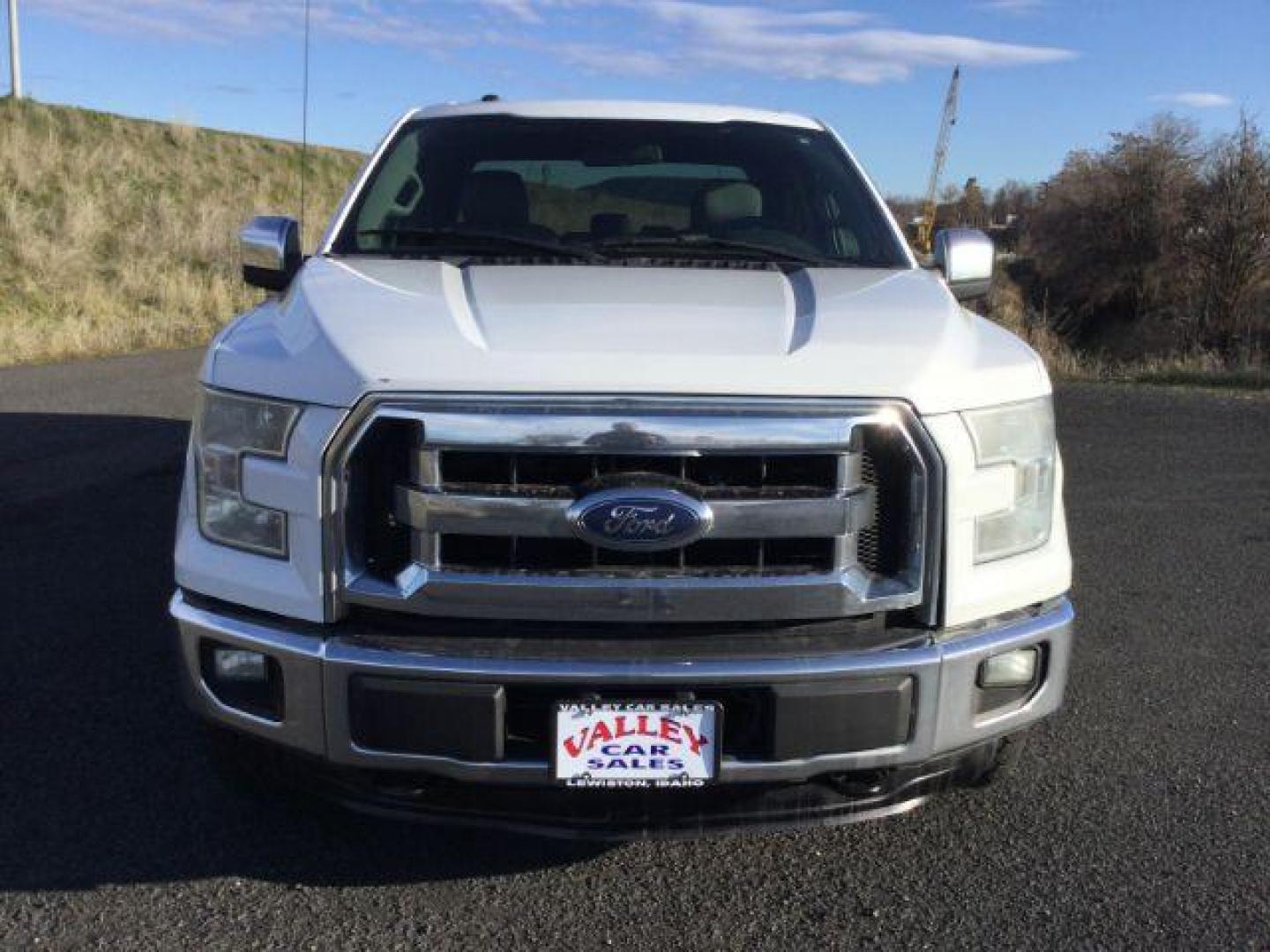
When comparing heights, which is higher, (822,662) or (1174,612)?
(822,662)

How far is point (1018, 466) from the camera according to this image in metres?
2.59

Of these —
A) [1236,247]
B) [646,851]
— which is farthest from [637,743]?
[1236,247]

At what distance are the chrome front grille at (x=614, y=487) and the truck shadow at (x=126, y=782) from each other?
2.67ft

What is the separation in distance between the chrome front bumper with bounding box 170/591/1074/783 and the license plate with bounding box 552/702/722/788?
0.15 feet

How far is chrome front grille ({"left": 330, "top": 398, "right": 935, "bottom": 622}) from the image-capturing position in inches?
91.8

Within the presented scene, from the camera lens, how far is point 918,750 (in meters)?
2.45

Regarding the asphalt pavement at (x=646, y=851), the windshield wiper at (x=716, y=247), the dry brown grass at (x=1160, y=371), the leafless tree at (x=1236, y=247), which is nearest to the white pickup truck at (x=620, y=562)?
the asphalt pavement at (x=646, y=851)

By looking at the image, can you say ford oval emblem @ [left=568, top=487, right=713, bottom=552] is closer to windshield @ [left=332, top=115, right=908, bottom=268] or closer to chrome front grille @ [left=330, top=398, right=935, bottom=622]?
chrome front grille @ [left=330, top=398, right=935, bottom=622]

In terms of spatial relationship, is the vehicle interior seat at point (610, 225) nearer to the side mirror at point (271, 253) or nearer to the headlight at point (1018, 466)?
the side mirror at point (271, 253)

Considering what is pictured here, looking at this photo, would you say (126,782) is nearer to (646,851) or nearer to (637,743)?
Result: (646,851)

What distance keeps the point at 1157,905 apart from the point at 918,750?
74 cm

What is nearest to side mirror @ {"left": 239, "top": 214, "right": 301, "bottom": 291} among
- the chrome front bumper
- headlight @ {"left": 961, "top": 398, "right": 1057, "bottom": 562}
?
the chrome front bumper

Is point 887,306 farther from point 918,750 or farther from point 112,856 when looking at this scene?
point 112,856

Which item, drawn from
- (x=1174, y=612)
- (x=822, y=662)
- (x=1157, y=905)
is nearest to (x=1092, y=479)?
(x=1174, y=612)
